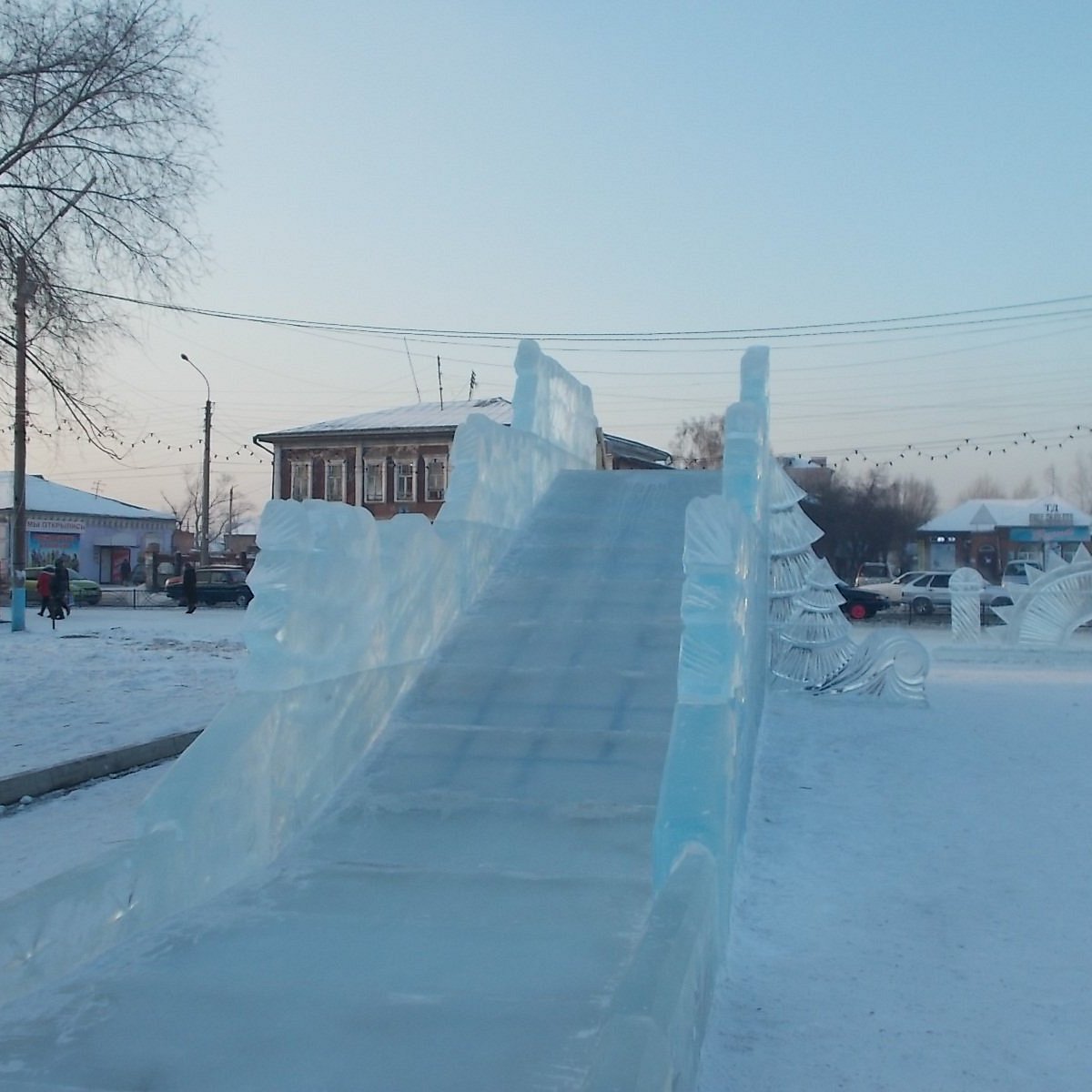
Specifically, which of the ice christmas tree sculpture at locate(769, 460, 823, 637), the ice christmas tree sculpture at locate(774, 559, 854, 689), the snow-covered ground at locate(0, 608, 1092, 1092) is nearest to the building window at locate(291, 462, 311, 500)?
the snow-covered ground at locate(0, 608, 1092, 1092)

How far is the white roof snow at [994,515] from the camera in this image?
48.9m

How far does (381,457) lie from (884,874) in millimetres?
39377

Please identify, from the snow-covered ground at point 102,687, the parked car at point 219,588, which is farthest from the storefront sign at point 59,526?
the snow-covered ground at point 102,687

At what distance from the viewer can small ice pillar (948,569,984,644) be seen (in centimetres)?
2077

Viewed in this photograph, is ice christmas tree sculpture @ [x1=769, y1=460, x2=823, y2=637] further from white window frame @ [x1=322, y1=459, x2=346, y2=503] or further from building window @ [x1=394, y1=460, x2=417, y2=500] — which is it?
white window frame @ [x1=322, y1=459, x2=346, y2=503]

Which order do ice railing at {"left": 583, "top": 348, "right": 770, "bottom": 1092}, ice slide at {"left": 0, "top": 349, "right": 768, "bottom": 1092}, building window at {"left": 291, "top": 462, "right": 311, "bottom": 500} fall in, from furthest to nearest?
building window at {"left": 291, "top": 462, "right": 311, "bottom": 500}, ice slide at {"left": 0, "top": 349, "right": 768, "bottom": 1092}, ice railing at {"left": 583, "top": 348, "right": 770, "bottom": 1092}

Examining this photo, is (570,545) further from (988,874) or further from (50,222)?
(50,222)

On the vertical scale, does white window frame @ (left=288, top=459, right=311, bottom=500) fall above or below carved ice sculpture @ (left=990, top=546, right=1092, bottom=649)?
above

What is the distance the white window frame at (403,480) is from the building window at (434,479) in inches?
21.3

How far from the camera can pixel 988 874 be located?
6.12m

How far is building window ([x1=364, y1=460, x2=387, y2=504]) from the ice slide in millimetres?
36112

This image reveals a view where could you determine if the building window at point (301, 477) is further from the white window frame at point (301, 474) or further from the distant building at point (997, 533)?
the distant building at point (997, 533)

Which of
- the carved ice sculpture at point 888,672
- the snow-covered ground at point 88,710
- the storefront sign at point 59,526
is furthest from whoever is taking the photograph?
the storefront sign at point 59,526

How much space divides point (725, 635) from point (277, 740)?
2297 millimetres
